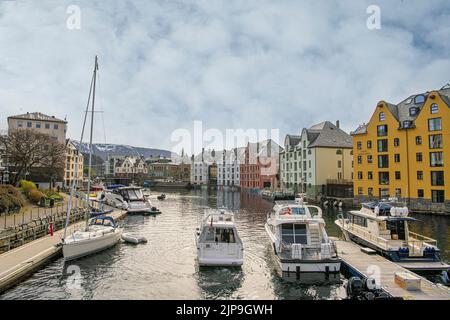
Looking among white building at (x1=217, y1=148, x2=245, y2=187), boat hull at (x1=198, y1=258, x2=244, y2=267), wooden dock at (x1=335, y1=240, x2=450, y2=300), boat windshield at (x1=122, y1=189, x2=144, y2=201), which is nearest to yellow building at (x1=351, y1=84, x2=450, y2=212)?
wooden dock at (x1=335, y1=240, x2=450, y2=300)

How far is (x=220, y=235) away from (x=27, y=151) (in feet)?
157

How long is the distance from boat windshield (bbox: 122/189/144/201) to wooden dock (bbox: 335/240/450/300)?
123 ft

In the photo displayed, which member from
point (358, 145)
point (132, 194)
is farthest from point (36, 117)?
point (358, 145)

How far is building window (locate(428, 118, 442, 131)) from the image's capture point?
4481cm

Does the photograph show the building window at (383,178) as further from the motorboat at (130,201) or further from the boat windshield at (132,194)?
the boat windshield at (132,194)

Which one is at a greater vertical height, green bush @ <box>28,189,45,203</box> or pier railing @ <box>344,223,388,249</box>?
green bush @ <box>28,189,45,203</box>

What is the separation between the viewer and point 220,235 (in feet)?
66.2

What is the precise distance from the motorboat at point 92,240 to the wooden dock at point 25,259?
4.09 ft

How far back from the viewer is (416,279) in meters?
14.5

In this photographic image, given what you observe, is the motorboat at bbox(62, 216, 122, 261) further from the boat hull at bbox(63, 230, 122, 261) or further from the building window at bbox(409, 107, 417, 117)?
the building window at bbox(409, 107, 417, 117)
